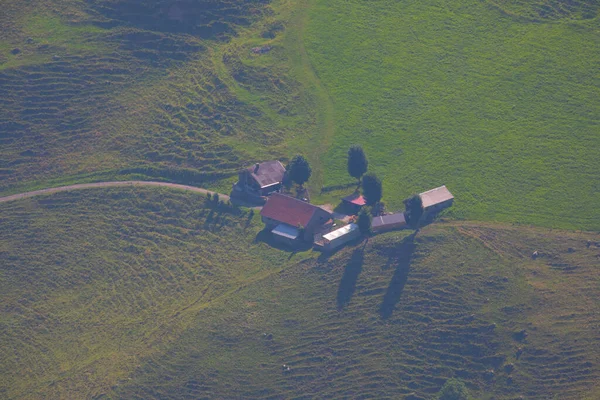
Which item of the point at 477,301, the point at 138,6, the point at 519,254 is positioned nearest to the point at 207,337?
the point at 477,301

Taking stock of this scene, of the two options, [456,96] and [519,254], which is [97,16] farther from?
[519,254]

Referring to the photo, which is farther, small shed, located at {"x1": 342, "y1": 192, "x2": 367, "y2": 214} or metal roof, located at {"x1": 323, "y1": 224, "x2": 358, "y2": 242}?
small shed, located at {"x1": 342, "y1": 192, "x2": 367, "y2": 214}

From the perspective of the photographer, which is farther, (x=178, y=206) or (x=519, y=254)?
(x=178, y=206)

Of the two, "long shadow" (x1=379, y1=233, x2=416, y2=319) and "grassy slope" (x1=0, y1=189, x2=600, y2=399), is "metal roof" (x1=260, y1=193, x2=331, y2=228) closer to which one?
"grassy slope" (x1=0, y1=189, x2=600, y2=399)

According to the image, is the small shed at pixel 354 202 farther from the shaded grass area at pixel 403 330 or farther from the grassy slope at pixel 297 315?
the shaded grass area at pixel 403 330

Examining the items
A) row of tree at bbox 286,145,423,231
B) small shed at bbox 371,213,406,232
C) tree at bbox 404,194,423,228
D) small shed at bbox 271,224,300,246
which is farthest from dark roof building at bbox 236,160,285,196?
tree at bbox 404,194,423,228
